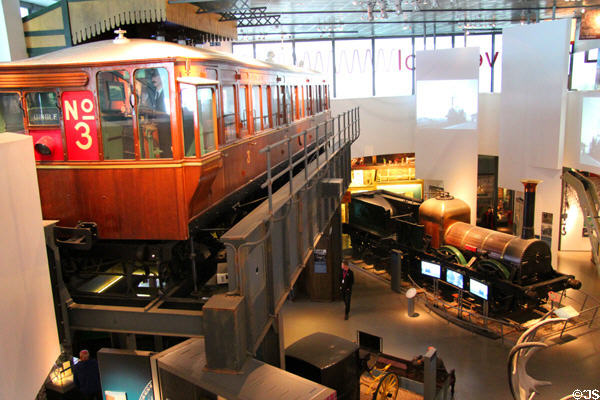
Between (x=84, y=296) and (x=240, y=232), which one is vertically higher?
(x=240, y=232)

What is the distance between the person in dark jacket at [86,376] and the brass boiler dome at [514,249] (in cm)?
1053

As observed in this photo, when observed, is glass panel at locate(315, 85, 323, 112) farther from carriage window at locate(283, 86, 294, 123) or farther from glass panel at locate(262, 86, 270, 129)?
glass panel at locate(262, 86, 270, 129)

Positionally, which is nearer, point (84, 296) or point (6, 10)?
point (84, 296)

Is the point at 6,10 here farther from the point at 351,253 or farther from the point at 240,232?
the point at 351,253

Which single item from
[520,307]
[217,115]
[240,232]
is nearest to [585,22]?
[520,307]

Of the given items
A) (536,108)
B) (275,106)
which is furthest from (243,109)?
(536,108)

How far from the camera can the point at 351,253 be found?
21.8 meters

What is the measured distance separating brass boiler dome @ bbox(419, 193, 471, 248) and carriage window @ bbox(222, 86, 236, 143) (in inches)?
407

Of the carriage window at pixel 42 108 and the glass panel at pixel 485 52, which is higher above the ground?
the glass panel at pixel 485 52

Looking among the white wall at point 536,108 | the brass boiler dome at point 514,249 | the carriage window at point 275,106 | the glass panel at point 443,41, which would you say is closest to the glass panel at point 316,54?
the glass panel at point 443,41

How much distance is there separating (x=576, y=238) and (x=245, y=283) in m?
19.6

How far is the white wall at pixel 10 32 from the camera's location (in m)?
9.70

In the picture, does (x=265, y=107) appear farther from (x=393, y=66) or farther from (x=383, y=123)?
(x=393, y=66)

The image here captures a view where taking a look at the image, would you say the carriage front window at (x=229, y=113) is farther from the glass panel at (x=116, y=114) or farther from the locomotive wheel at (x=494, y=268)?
the locomotive wheel at (x=494, y=268)
